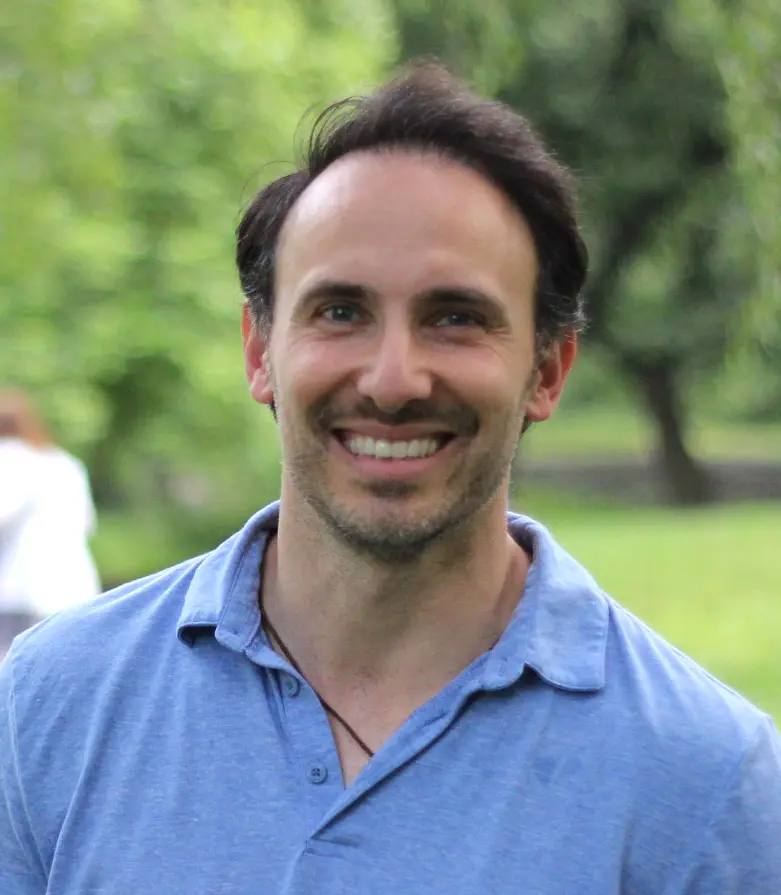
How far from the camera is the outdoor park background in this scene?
403 centimetres

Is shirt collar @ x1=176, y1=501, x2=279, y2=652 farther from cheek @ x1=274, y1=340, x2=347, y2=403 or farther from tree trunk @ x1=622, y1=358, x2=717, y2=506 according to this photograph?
A: tree trunk @ x1=622, y1=358, x2=717, y2=506

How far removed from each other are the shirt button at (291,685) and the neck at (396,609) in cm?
4

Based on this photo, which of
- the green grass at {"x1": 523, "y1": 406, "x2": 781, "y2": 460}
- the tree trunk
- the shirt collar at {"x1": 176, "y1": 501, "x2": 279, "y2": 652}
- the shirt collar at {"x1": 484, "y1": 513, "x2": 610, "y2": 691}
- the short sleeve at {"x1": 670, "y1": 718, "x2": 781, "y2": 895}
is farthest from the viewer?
the green grass at {"x1": 523, "y1": 406, "x2": 781, "y2": 460}

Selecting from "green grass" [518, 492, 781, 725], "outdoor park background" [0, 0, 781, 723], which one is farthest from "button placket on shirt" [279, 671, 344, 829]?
"green grass" [518, 492, 781, 725]

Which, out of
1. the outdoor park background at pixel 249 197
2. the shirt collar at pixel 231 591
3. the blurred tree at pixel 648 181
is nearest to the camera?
the shirt collar at pixel 231 591

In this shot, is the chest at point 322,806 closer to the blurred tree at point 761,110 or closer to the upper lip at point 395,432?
the upper lip at point 395,432

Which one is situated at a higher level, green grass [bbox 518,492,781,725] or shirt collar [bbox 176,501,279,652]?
shirt collar [bbox 176,501,279,652]

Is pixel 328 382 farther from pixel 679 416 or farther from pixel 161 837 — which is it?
pixel 679 416

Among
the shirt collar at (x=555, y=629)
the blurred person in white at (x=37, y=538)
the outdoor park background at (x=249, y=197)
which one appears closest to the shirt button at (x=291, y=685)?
the shirt collar at (x=555, y=629)

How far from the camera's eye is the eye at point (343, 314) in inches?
58.9

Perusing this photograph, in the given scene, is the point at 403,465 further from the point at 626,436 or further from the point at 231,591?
the point at 626,436

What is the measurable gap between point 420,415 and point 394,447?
0.15 ft

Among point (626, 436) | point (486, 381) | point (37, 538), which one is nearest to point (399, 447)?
point (486, 381)

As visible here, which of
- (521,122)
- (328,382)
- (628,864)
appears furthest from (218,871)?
(521,122)
